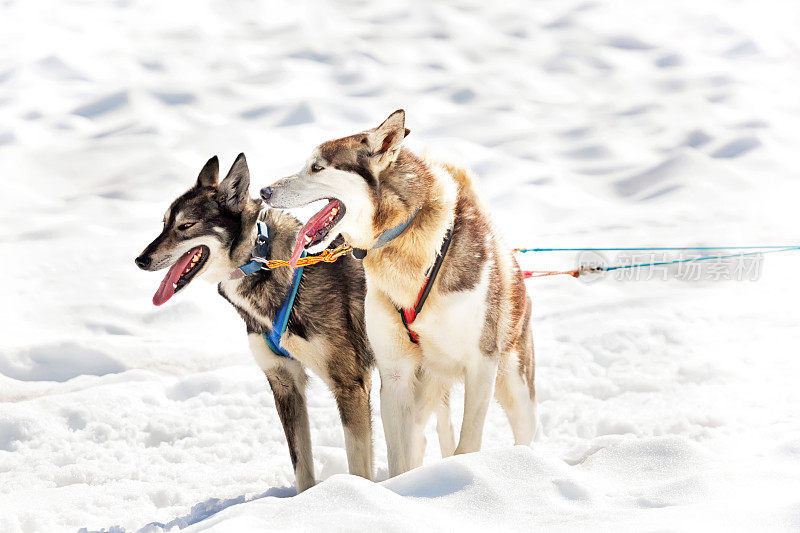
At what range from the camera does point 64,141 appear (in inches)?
524

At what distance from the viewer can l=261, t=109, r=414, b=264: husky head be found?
283cm

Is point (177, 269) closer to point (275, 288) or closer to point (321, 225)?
point (275, 288)

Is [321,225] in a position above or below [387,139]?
below

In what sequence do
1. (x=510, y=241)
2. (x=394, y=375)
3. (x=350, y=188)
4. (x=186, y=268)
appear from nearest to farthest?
(x=350, y=188) < (x=394, y=375) < (x=186, y=268) < (x=510, y=241)

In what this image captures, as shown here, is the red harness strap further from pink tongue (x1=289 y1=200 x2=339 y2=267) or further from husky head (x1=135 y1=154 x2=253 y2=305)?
husky head (x1=135 y1=154 x2=253 y2=305)

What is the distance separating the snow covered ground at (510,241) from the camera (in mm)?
2672

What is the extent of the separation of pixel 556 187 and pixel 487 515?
32.2 feet

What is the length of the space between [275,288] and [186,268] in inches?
14.1

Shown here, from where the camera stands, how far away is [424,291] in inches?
115

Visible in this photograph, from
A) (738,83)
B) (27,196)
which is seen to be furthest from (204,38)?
(738,83)

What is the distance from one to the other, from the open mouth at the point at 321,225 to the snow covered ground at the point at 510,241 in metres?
0.47

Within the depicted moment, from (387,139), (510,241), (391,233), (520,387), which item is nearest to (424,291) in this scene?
(391,233)

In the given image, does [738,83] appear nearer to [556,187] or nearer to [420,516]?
[556,187]

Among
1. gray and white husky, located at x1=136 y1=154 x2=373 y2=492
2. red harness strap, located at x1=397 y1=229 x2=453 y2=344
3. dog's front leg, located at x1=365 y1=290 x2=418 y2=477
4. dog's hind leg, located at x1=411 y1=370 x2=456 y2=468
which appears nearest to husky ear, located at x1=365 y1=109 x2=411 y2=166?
red harness strap, located at x1=397 y1=229 x2=453 y2=344
